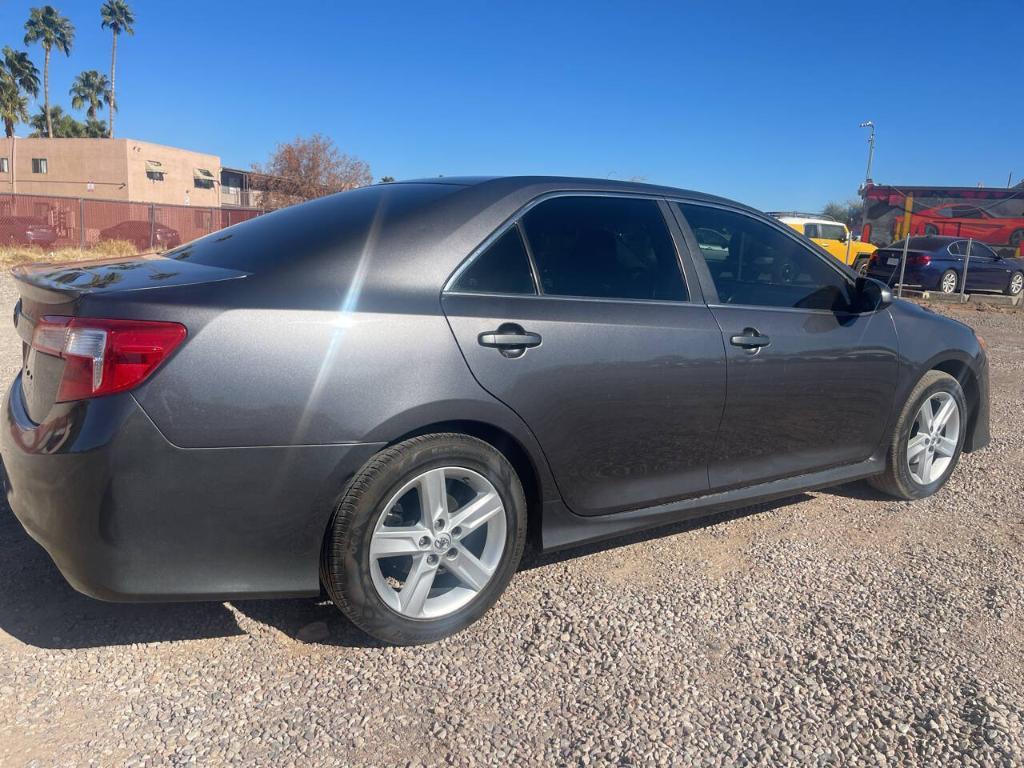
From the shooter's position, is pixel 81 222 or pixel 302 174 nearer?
pixel 81 222

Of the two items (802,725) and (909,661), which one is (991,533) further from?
(802,725)

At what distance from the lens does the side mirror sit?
4.04 m

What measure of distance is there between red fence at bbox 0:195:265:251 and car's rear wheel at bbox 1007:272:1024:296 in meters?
18.7

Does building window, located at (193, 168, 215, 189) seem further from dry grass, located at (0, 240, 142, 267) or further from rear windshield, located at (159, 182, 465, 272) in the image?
rear windshield, located at (159, 182, 465, 272)

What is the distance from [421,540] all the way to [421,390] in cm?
53

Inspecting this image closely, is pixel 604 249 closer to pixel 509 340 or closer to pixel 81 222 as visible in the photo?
pixel 509 340

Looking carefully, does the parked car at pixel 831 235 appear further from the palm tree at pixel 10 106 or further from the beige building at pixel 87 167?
the palm tree at pixel 10 106

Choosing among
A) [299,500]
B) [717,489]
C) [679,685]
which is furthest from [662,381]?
[299,500]

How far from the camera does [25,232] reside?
21.7m

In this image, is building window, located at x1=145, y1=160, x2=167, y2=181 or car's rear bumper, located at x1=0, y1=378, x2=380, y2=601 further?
building window, located at x1=145, y1=160, x2=167, y2=181

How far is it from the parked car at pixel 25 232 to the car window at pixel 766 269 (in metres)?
22.3

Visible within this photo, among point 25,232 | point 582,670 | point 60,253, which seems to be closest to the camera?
point 582,670

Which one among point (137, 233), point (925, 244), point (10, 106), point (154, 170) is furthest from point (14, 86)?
point (925, 244)

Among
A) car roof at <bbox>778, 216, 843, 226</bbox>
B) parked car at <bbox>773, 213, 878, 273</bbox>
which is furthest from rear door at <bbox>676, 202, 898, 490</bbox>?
car roof at <bbox>778, 216, 843, 226</bbox>
